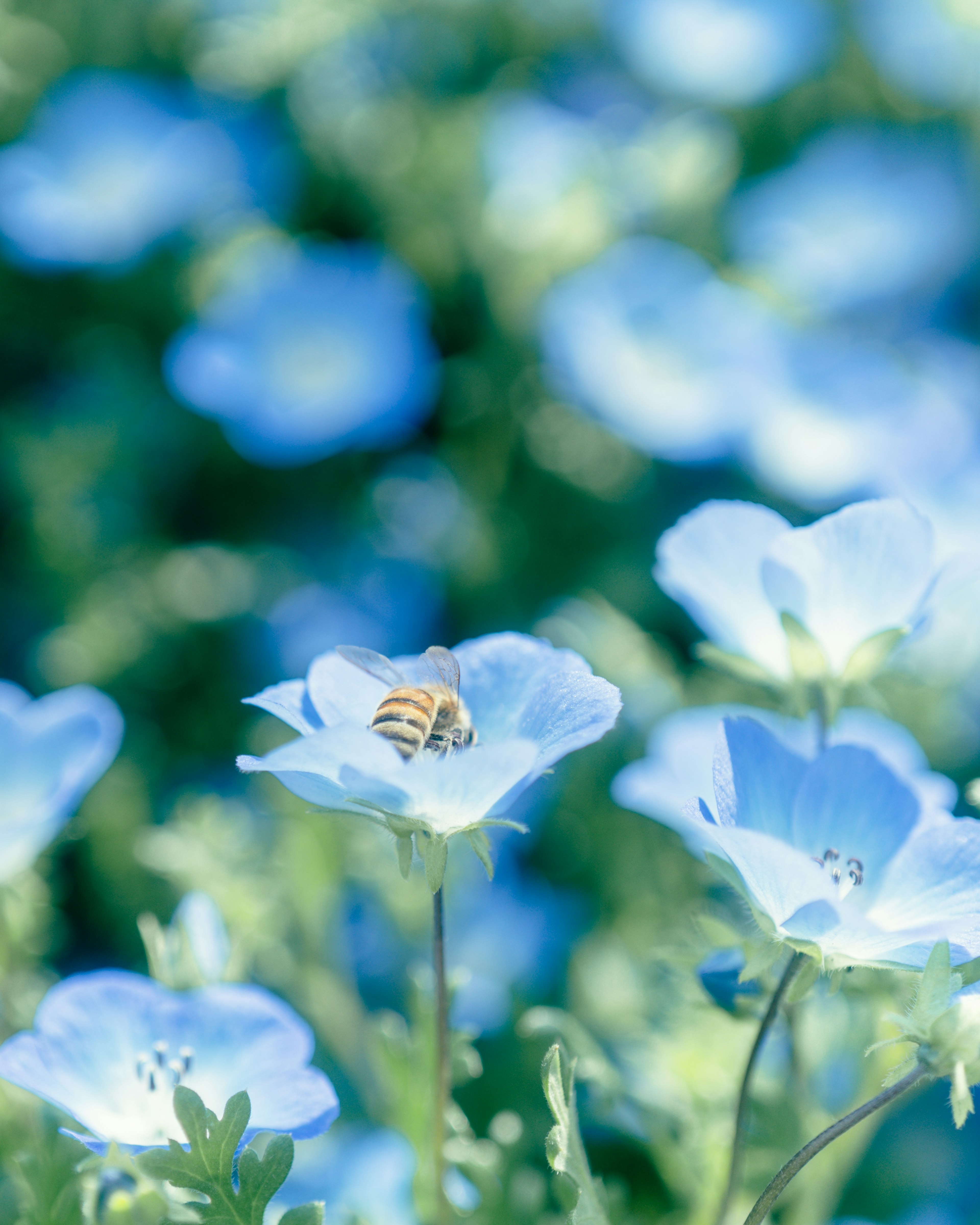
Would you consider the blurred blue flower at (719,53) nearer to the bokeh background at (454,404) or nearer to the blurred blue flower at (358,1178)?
the bokeh background at (454,404)

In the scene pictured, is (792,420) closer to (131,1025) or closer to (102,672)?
(102,672)

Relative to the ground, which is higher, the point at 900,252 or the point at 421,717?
the point at 421,717

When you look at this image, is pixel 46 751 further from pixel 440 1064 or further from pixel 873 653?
pixel 873 653

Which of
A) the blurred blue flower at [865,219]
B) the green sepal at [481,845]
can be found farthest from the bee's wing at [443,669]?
the blurred blue flower at [865,219]

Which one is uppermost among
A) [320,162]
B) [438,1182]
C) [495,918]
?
[320,162]

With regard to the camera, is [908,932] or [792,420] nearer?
[908,932]

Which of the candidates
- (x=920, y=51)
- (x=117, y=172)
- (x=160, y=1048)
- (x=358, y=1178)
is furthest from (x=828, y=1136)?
(x=920, y=51)

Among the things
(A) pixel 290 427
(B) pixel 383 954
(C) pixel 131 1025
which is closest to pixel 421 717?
(C) pixel 131 1025
